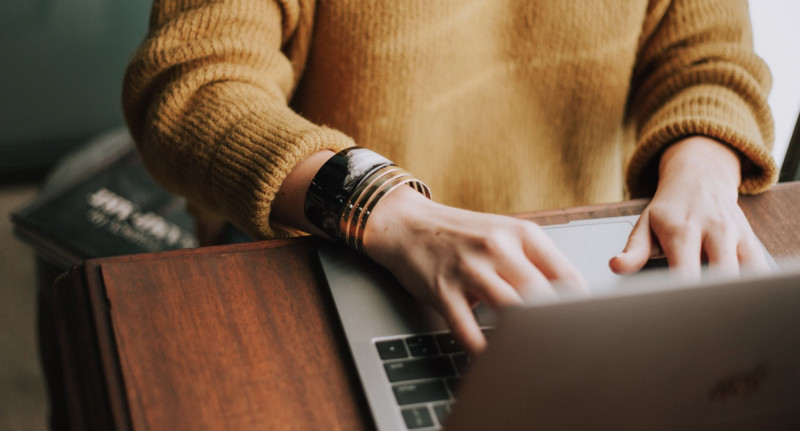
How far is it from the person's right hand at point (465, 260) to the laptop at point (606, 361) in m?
0.02

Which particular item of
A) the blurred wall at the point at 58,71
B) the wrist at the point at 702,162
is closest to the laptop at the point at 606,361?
the wrist at the point at 702,162

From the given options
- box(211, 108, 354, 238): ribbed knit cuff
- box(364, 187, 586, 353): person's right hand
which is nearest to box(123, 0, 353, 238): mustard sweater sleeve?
box(211, 108, 354, 238): ribbed knit cuff

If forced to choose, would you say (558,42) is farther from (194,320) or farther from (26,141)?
(26,141)

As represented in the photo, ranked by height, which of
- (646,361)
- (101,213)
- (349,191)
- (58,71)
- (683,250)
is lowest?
(646,361)

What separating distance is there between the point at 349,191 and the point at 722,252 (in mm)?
299

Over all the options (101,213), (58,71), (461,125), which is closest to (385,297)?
(461,125)

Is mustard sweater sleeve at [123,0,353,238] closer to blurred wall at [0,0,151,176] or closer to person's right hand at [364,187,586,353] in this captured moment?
person's right hand at [364,187,586,353]

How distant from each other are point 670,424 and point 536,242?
0.15 metres

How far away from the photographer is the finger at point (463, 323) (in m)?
0.43

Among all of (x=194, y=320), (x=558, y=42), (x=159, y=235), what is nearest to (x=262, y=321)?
(x=194, y=320)

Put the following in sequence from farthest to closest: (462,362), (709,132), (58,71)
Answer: (58,71) → (709,132) → (462,362)

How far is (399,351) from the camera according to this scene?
43 centimetres

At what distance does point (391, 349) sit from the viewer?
1.41ft

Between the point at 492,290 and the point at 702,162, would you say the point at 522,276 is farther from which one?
the point at 702,162
